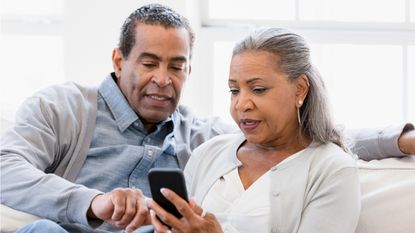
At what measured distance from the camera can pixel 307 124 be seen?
1803mm

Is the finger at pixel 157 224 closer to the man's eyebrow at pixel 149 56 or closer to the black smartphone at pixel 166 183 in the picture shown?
the black smartphone at pixel 166 183

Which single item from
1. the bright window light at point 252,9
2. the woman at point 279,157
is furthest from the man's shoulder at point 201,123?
the bright window light at point 252,9

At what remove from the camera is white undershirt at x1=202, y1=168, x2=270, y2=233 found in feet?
5.52

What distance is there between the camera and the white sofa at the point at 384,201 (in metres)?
1.82

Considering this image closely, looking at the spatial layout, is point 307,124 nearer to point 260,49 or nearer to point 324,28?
point 260,49

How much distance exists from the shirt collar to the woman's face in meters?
0.47

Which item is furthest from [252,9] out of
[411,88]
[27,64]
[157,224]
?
[157,224]

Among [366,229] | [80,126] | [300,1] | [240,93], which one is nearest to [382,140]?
[366,229]

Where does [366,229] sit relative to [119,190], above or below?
below

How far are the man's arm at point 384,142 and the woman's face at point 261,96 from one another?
0.32m

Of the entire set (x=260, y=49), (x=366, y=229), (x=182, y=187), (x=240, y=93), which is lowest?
(x=366, y=229)

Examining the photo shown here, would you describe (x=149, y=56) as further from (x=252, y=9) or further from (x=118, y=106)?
(x=252, y=9)

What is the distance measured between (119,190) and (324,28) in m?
1.54

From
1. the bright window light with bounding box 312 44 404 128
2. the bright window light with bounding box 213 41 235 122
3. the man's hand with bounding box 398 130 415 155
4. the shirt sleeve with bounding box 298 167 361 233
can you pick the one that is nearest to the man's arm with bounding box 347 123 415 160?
the man's hand with bounding box 398 130 415 155
